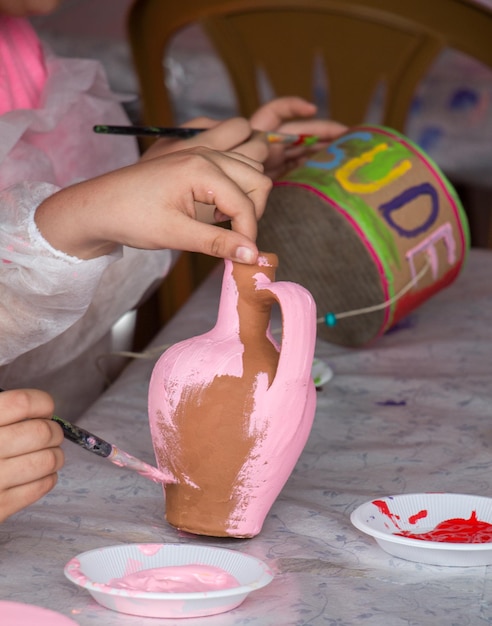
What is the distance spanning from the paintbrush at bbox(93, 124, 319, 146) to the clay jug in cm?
24

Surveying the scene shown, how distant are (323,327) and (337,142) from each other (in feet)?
0.68

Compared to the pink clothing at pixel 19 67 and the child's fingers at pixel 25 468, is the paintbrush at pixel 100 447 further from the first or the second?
the pink clothing at pixel 19 67

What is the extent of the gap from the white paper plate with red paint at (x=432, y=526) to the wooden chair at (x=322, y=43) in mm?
1172

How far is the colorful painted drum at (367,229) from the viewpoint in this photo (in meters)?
1.04

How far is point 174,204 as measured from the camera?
658 mm

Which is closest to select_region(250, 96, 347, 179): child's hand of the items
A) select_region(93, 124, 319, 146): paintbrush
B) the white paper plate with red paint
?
select_region(93, 124, 319, 146): paintbrush

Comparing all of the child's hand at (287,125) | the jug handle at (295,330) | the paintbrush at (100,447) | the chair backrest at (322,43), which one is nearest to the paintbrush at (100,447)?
the paintbrush at (100,447)

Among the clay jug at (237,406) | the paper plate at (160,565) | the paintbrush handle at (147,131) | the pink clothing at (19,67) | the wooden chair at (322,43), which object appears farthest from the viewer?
the wooden chair at (322,43)

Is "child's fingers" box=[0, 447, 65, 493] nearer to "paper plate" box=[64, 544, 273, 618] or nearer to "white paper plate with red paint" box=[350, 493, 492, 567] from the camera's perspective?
"paper plate" box=[64, 544, 273, 618]

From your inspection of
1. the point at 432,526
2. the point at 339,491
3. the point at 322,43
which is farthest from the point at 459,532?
the point at 322,43

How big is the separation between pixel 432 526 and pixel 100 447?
225 millimetres

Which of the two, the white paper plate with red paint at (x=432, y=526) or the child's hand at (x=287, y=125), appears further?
the child's hand at (x=287, y=125)

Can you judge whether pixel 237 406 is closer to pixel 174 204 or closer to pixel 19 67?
pixel 174 204

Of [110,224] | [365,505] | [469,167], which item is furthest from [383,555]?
[469,167]
